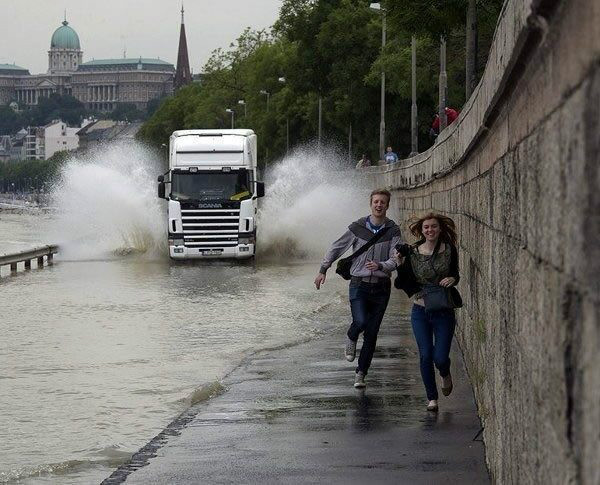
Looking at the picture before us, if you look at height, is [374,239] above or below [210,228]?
above

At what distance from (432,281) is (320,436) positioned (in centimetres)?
135

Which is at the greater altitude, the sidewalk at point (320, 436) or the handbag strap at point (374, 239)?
the handbag strap at point (374, 239)

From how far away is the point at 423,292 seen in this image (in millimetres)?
11008

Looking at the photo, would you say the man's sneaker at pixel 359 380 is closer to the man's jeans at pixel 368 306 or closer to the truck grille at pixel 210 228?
the man's jeans at pixel 368 306

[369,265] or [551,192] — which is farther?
[369,265]

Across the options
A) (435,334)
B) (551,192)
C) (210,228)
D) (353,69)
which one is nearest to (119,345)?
(435,334)

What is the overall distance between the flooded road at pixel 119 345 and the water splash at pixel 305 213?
21.8 ft

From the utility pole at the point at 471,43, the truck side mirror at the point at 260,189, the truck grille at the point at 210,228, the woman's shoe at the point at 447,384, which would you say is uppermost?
the utility pole at the point at 471,43

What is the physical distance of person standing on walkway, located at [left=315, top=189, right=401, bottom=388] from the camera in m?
12.3

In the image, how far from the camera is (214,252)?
4016 centimetres

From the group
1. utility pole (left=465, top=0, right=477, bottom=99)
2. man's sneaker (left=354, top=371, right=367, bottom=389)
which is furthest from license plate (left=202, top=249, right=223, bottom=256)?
man's sneaker (left=354, top=371, right=367, bottom=389)

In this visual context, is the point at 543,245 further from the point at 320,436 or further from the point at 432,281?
the point at 432,281

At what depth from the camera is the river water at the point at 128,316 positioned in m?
12.7

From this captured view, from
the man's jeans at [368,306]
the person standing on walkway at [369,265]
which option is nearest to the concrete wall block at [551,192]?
the person standing on walkway at [369,265]
